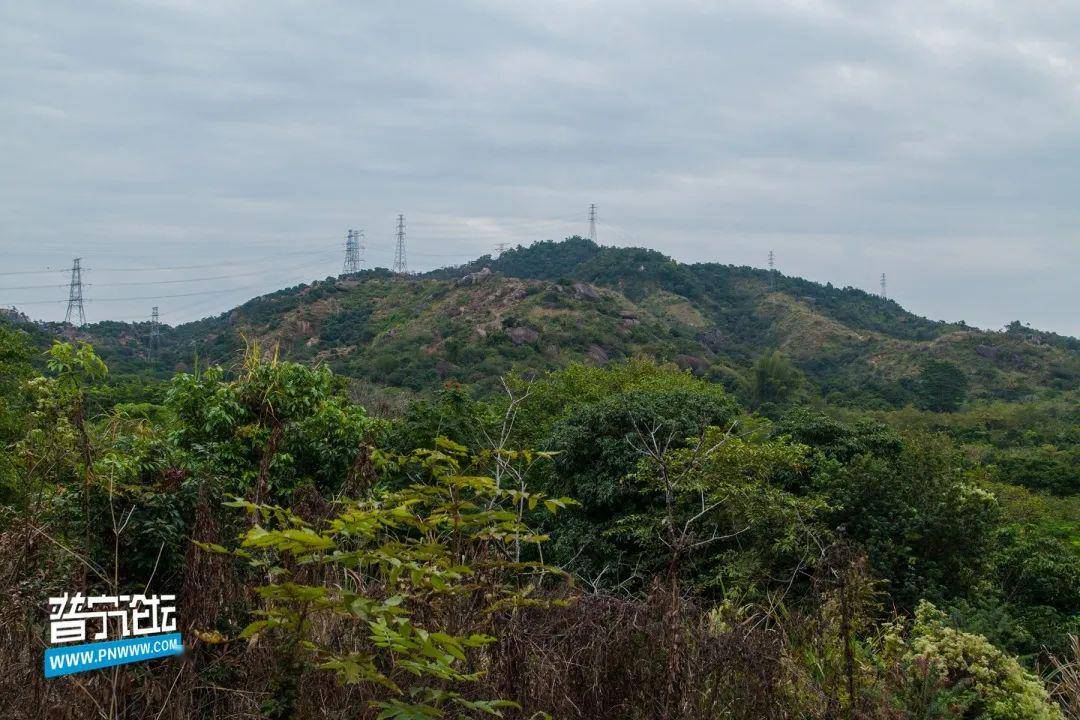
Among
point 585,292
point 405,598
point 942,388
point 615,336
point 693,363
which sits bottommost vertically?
point 405,598

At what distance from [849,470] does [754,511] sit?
1.10 meters

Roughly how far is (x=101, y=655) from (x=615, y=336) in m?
49.9

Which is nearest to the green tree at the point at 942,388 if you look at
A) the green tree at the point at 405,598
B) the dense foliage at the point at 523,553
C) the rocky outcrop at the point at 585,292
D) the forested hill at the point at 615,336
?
the forested hill at the point at 615,336

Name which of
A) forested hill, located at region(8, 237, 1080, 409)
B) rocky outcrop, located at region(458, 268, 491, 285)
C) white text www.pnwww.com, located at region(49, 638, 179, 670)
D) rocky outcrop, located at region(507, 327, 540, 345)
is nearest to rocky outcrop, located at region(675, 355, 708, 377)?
forested hill, located at region(8, 237, 1080, 409)

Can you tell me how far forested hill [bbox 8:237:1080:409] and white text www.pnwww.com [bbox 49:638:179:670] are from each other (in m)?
32.9

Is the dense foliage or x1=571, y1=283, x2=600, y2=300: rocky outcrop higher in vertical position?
x1=571, y1=283, x2=600, y2=300: rocky outcrop

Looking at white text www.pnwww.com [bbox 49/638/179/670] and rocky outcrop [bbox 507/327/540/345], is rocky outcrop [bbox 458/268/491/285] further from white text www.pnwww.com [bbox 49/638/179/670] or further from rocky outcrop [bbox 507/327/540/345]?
white text www.pnwww.com [bbox 49/638/179/670]

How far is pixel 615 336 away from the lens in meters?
52.6

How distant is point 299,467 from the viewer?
9742 mm

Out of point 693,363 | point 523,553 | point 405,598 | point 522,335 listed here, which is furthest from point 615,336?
point 405,598

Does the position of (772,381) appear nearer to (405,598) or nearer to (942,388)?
(942,388)

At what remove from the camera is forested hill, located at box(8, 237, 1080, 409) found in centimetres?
4703

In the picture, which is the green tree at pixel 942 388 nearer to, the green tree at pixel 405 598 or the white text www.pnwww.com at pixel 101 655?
the green tree at pixel 405 598

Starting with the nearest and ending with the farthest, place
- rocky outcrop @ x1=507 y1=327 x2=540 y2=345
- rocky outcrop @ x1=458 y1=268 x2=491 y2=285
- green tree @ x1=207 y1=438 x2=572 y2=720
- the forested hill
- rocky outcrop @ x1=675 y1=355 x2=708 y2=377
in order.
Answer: green tree @ x1=207 y1=438 x2=572 y2=720
the forested hill
rocky outcrop @ x1=675 y1=355 x2=708 y2=377
rocky outcrop @ x1=507 y1=327 x2=540 y2=345
rocky outcrop @ x1=458 y1=268 x2=491 y2=285
